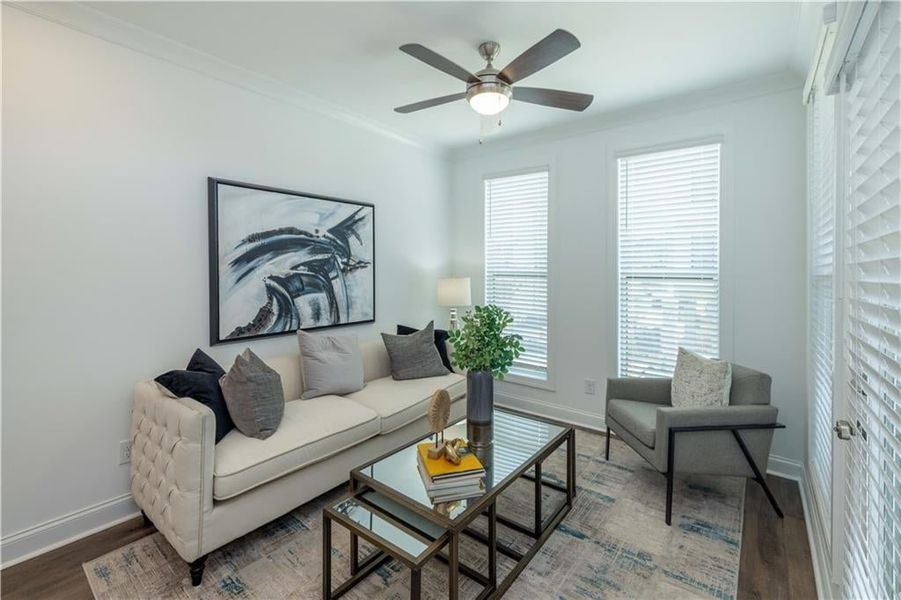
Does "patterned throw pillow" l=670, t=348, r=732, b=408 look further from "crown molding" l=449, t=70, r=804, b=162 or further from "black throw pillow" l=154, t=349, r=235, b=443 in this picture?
"black throw pillow" l=154, t=349, r=235, b=443

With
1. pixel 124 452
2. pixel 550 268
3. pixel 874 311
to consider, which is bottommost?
pixel 124 452

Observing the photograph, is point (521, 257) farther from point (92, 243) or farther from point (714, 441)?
point (92, 243)

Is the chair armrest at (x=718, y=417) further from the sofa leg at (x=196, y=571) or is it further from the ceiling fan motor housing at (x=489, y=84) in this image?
the sofa leg at (x=196, y=571)

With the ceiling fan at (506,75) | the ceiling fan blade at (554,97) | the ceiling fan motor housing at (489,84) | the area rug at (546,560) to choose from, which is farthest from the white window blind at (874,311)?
the ceiling fan motor housing at (489,84)

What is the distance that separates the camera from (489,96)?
7.22 ft

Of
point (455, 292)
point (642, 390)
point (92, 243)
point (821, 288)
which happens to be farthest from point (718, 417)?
point (92, 243)

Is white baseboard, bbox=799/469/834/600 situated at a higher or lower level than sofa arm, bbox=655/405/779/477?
lower

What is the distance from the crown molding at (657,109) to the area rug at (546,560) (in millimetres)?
2627

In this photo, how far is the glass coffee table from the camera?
1502 mm

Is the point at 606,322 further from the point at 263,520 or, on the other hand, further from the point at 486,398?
the point at 263,520

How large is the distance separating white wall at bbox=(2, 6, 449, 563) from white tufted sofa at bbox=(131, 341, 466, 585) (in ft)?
0.75

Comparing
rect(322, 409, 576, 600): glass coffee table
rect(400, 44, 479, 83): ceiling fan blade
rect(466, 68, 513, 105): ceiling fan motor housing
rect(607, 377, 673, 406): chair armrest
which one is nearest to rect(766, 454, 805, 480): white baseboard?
rect(607, 377, 673, 406): chair armrest

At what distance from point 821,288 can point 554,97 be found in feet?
5.64

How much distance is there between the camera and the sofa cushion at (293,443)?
1.94m
